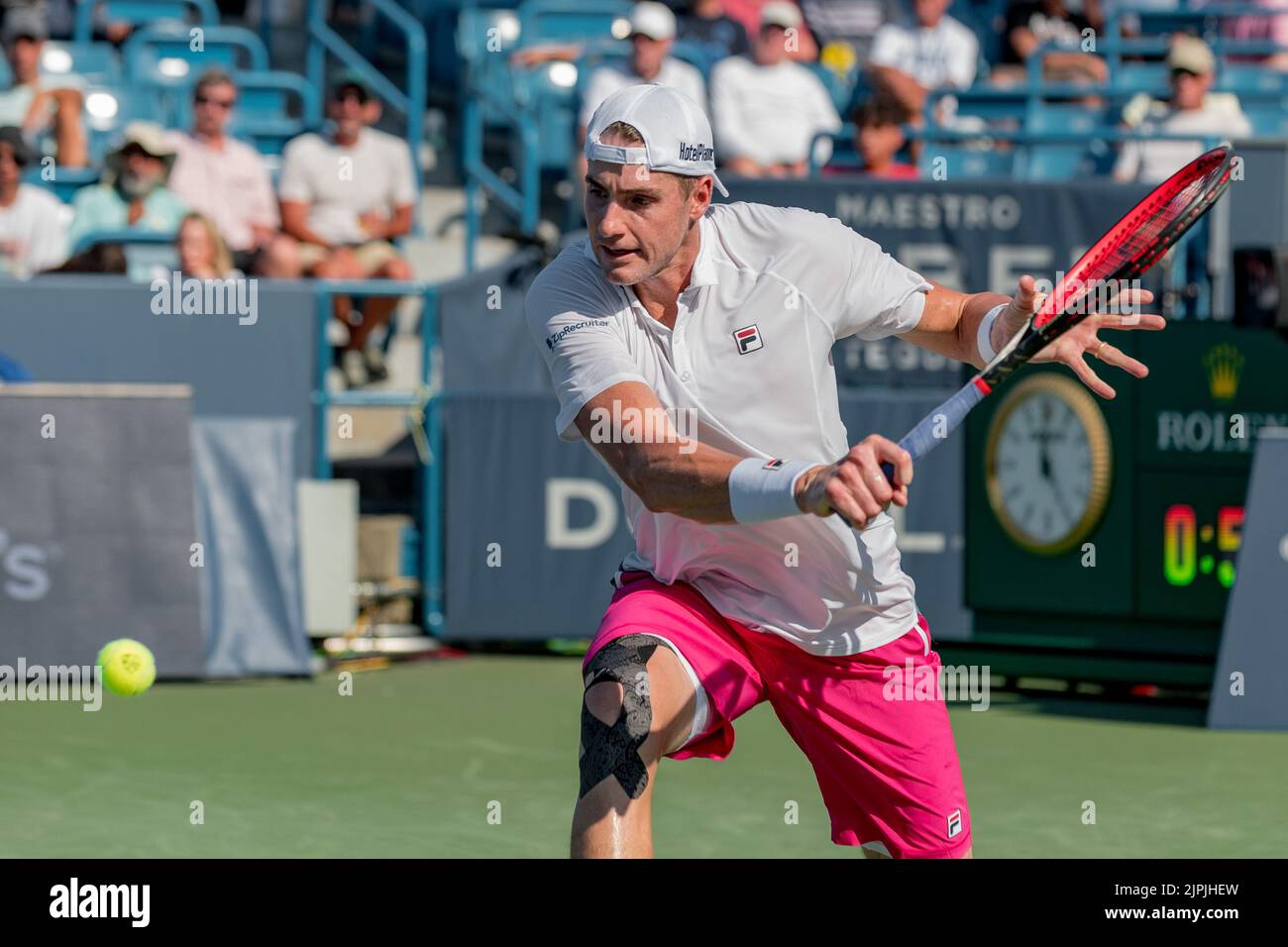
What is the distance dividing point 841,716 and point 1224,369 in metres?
4.90

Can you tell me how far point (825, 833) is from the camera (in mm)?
7090

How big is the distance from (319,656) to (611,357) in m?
6.25

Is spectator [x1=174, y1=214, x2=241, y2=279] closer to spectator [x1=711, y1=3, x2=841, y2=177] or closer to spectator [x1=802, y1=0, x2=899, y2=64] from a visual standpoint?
spectator [x1=711, y1=3, x2=841, y2=177]

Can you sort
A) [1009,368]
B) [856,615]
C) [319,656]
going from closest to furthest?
[1009,368], [856,615], [319,656]

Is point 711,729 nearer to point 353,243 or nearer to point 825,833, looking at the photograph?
point 825,833

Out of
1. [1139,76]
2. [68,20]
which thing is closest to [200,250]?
[68,20]

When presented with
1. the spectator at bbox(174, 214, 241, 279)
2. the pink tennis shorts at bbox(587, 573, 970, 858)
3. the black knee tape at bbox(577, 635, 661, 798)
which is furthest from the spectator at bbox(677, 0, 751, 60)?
the black knee tape at bbox(577, 635, 661, 798)

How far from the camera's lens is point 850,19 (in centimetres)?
1573

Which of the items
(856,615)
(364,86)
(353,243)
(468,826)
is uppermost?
(364,86)

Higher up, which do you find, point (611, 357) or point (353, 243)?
point (353, 243)

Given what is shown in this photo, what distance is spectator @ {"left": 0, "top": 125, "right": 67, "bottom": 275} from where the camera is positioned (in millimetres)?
11500

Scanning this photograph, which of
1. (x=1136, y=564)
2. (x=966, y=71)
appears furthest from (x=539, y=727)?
(x=966, y=71)

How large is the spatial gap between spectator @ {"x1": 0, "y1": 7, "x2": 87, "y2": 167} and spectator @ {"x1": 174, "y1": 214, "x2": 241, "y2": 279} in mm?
1936

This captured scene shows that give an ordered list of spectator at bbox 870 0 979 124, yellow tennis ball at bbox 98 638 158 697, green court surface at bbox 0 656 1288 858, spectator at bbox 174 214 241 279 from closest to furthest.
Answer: green court surface at bbox 0 656 1288 858 → yellow tennis ball at bbox 98 638 158 697 → spectator at bbox 174 214 241 279 → spectator at bbox 870 0 979 124
